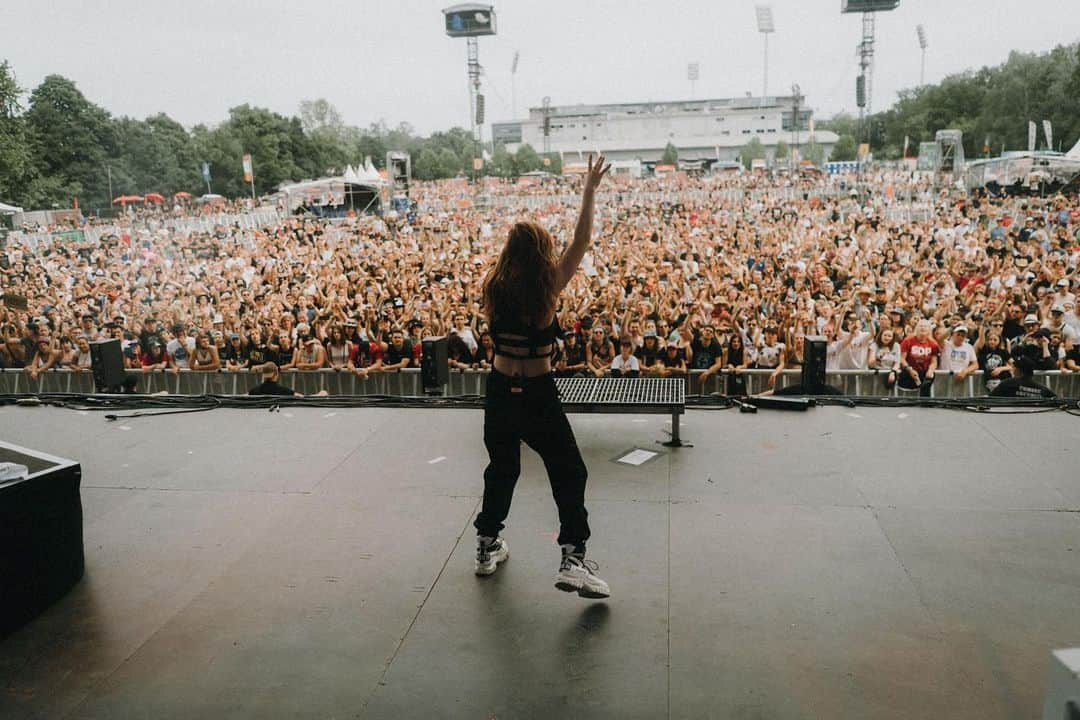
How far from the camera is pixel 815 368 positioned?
5.49 m

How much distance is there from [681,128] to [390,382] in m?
73.4

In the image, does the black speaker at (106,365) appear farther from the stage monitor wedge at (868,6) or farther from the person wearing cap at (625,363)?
the stage monitor wedge at (868,6)

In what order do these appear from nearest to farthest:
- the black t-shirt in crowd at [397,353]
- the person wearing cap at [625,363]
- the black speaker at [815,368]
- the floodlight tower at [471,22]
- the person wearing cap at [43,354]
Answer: the black speaker at [815,368], the person wearing cap at [625,363], the black t-shirt in crowd at [397,353], the person wearing cap at [43,354], the floodlight tower at [471,22]

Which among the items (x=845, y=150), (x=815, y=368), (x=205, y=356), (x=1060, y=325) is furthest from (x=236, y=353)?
(x=845, y=150)

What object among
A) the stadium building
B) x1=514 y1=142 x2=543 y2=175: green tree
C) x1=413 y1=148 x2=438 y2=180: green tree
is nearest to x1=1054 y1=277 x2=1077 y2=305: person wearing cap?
x1=413 y1=148 x2=438 y2=180: green tree

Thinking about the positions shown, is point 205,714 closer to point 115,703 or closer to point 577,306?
point 115,703

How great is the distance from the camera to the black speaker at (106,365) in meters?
6.46

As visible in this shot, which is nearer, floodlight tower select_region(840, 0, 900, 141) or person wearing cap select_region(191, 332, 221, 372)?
person wearing cap select_region(191, 332, 221, 372)

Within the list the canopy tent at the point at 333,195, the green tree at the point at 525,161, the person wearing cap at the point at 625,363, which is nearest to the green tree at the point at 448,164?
the green tree at the point at 525,161

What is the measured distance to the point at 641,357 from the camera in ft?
21.3

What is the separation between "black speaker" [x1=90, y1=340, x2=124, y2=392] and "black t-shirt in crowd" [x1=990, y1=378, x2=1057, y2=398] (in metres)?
6.98

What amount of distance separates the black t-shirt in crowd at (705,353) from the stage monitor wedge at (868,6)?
8855mm

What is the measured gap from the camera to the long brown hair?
8.10 ft

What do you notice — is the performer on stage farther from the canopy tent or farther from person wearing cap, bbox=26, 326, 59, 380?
the canopy tent
